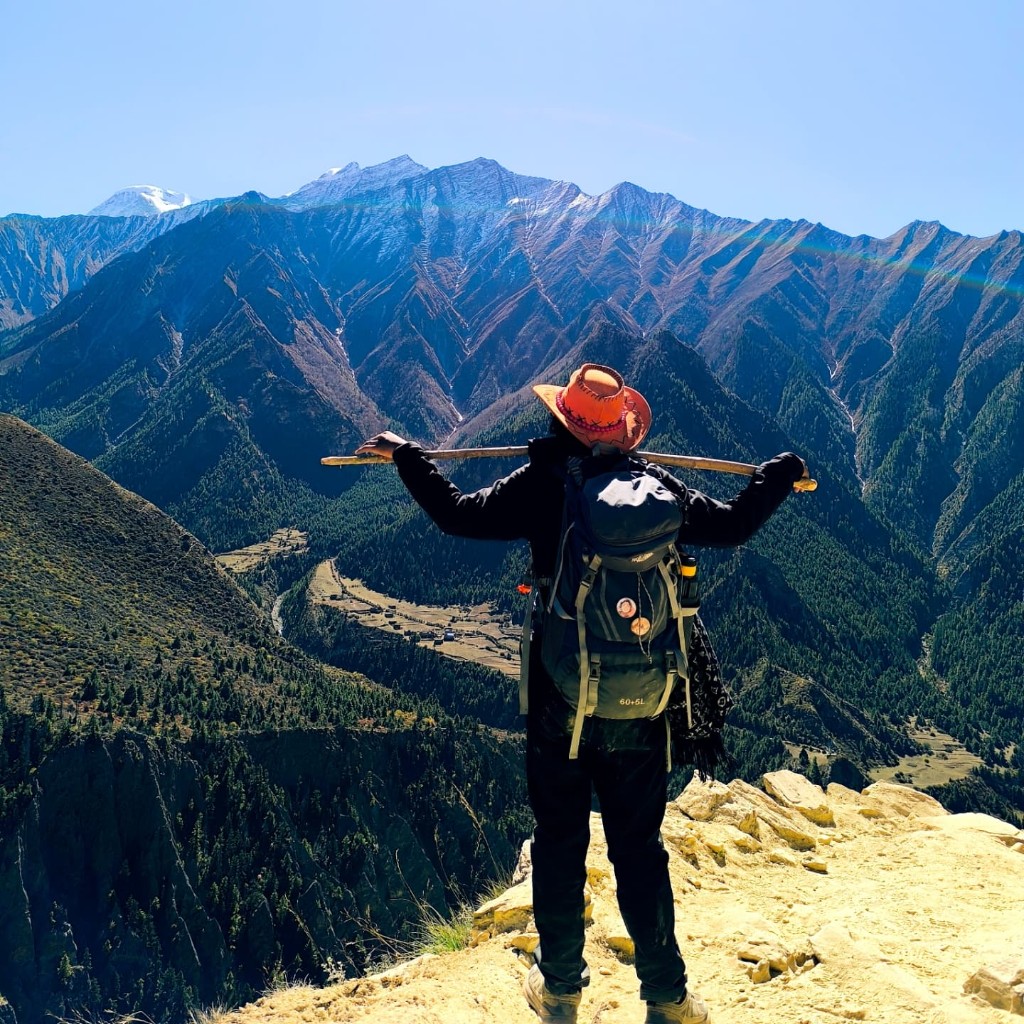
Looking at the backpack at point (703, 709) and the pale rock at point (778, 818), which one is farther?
the pale rock at point (778, 818)

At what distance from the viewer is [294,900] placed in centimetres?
6825

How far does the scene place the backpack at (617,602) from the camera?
15.9 feet

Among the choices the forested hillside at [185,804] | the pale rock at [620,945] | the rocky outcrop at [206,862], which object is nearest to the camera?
the pale rock at [620,945]

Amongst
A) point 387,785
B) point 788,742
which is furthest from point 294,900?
point 788,742

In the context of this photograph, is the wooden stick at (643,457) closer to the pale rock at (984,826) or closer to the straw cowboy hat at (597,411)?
the straw cowboy hat at (597,411)

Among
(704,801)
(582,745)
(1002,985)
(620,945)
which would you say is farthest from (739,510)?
(704,801)

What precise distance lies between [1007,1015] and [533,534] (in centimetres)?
501

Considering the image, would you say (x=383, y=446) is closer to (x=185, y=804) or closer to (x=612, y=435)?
(x=612, y=435)

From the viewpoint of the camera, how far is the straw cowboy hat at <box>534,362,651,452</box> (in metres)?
5.50

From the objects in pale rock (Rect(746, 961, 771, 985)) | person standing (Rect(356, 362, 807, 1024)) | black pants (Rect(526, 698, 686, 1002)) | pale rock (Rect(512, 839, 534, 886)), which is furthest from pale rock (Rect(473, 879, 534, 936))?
black pants (Rect(526, 698, 686, 1002))

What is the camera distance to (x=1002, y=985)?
6098 millimetres

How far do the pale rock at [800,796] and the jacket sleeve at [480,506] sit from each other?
426 inches

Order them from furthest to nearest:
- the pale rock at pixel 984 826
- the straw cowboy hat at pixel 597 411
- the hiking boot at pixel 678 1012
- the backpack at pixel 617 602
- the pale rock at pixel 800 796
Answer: the pale rock at pixel 800 796, the pale rock at pixel 984 826, the hiking boot at pixel 678 1012, the straw cowboy hat at pixel 597 411, the backpack at pixel 617 602

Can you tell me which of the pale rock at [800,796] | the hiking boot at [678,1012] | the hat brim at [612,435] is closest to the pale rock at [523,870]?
the hiking boot at [678,1012]
